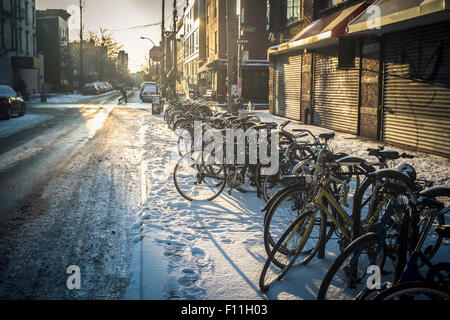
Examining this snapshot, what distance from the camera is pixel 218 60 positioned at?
121 ft

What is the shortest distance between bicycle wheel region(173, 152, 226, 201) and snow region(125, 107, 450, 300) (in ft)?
0.56

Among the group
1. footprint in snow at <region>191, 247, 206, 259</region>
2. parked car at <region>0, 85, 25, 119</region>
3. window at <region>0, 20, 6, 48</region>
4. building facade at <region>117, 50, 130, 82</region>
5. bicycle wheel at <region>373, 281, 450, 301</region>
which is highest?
building facade at <region>117, 50, 130, 82</region>

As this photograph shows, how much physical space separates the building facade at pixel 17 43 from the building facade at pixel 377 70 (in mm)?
33020

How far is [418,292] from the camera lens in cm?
235

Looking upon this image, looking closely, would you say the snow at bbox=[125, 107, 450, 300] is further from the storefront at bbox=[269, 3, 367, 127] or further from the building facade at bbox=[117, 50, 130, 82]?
the building facade at bbox=[117, 50, 130, 82]

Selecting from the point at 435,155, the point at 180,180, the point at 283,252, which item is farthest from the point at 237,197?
the point at 435,155

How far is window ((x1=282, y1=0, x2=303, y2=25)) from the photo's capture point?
67.9ft

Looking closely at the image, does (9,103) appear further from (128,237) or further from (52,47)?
(52,47)

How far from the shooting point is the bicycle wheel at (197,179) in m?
6.83

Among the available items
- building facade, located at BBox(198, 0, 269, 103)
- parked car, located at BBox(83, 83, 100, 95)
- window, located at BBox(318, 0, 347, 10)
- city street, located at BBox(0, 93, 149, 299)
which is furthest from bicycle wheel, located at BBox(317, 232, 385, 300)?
parked car, located at BBox(83, 83, 100, 95)

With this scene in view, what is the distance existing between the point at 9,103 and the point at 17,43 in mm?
29211
